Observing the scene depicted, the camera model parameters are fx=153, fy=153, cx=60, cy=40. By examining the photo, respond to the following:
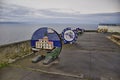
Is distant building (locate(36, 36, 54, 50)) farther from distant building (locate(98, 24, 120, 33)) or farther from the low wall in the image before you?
distant building (locate(98, 24, 120, 33))

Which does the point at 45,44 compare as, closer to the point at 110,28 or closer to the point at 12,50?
the point at 12,50

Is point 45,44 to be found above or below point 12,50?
above

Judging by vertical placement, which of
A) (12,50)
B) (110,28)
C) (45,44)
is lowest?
(12,50)

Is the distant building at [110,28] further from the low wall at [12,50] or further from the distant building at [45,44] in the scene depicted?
the distant building at [45,44]

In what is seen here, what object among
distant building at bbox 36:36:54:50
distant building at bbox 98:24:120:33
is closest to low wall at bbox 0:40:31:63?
distant building at bbox 36:36:54:50

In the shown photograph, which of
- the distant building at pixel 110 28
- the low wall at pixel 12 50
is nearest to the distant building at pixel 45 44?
the low wall at pixel 12 50

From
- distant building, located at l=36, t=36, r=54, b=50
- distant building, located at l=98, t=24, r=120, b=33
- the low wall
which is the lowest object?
the low wall

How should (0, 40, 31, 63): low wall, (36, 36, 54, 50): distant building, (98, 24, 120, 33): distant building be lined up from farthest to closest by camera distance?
(98, 24, 120, 33): distant building → (36, 36, 54, 50): distant building → (0, 40, 31, 63): low wall

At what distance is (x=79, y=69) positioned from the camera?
433 cm

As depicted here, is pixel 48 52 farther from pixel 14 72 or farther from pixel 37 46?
pixel 14 72

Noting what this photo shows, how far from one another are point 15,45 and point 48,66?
2273 millimetres

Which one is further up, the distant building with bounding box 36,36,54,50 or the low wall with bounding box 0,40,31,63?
the distant building with bounding box 36,36,54,50

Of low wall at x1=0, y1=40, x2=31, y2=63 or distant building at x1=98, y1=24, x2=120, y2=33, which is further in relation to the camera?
distant building at x1=98, y1=24, x2=120, y2=33

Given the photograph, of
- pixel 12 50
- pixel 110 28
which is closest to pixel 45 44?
pixel 12 50
